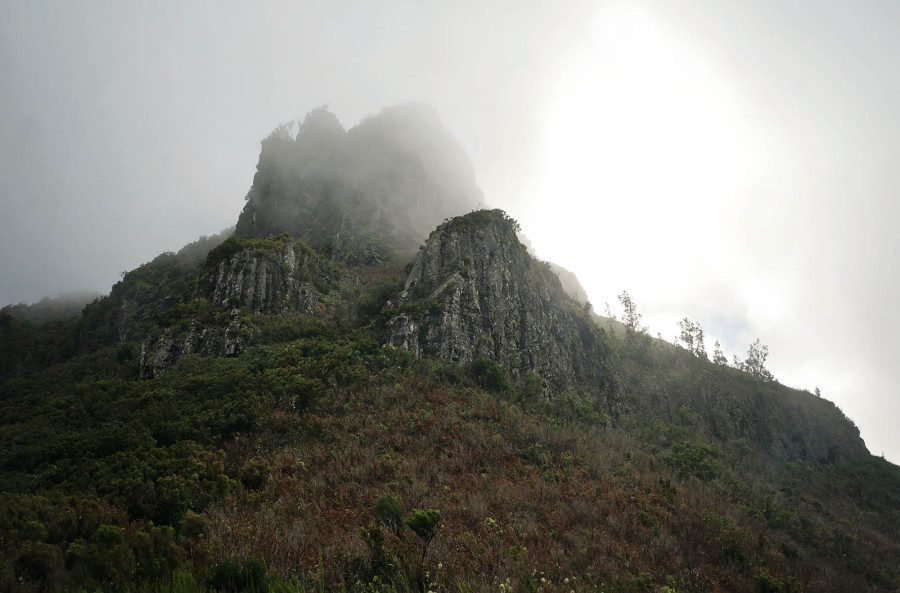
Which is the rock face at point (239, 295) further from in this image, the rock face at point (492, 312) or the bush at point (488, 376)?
the bush at point (488, 376)

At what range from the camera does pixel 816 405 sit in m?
62.0

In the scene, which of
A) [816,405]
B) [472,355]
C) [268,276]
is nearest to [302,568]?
[472,355]

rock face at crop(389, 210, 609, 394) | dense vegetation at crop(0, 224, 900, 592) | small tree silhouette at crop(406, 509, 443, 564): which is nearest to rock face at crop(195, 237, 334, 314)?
dense vegetation at crop(0, 224, 900, 592)

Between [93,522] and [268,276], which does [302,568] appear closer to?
[93,522]

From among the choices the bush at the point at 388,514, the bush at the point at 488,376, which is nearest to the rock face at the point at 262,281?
the bush at the point at 488,376

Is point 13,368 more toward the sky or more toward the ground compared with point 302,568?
more toward the ground

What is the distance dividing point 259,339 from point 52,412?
12250 mm

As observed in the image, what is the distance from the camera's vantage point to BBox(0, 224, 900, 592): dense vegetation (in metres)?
6.70

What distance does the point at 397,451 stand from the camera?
55.3ft

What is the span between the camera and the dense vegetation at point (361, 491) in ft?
22.0

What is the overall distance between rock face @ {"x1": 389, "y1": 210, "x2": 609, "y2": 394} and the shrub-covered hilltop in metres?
0.29

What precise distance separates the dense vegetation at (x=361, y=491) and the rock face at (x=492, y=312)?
3.14m

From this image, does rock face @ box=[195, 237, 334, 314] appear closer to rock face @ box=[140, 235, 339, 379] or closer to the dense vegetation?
rock face @ box=[140, 235, 339, 379]

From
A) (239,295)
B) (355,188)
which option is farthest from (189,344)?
(355,188)
